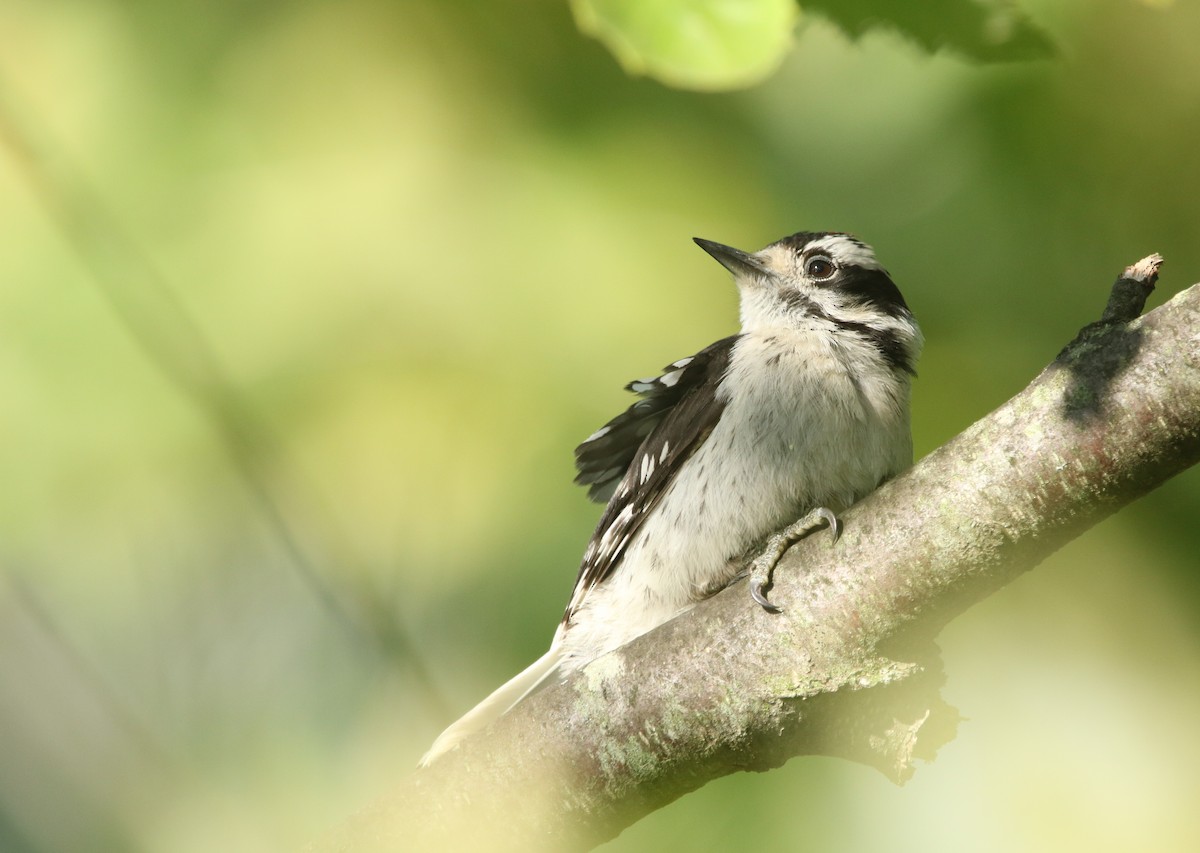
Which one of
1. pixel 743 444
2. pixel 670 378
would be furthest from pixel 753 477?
pixel 670 378

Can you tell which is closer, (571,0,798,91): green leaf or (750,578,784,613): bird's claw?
(571,0,798,91): green leaf

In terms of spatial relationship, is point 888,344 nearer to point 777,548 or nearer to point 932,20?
point 777,548

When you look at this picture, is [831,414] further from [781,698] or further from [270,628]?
[270,628]

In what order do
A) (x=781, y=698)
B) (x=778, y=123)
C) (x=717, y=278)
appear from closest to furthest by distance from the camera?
1. (x=781, y=698)
2. (x=778, y=123)
3. (x=717, y=278)

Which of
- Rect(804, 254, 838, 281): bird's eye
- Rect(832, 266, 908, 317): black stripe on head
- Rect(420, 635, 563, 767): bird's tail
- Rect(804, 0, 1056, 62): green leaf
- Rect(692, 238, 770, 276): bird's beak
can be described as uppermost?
Rect(804, 0, 1056, 62): green leaf

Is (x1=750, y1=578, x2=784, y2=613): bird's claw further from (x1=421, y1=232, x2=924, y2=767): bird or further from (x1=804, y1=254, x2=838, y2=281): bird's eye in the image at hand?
(x1=804, y1=254, x2=838, y2=281): bird's eye

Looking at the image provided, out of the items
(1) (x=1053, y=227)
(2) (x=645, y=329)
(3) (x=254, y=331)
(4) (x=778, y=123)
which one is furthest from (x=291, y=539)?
(1) (x=1053, y=227)

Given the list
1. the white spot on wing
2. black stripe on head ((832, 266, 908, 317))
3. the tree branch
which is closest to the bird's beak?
black stripe on head ((832, 266, 908, 317))
